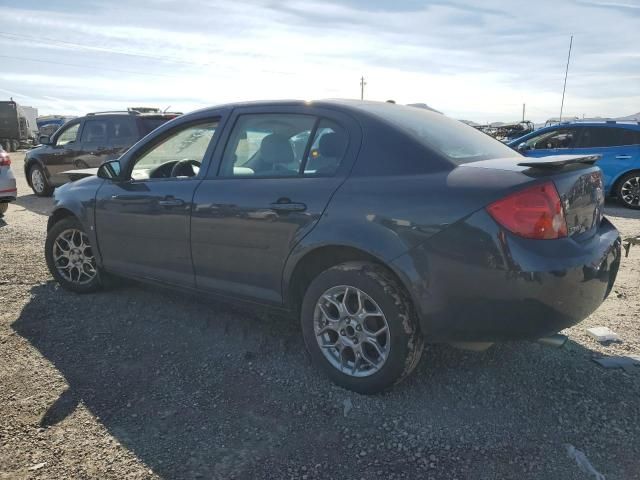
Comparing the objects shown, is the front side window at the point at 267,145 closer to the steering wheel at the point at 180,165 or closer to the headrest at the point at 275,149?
the headrest at the point at 275,149

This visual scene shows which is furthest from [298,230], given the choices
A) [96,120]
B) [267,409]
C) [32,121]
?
[32,121]

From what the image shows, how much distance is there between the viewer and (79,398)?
3039 millimetres

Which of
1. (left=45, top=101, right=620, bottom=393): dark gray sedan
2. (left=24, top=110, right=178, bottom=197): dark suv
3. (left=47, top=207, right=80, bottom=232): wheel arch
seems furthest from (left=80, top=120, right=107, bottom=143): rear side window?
(left=45, top=101, right=620, bottom=393): dark gray sedan

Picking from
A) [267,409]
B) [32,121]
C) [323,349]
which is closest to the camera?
[267,409]

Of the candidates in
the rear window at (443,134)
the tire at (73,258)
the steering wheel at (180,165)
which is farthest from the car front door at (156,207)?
the rear window at (443,134)

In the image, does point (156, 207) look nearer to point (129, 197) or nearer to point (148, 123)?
point (129, 197)

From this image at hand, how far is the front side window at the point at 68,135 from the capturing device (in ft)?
36.4

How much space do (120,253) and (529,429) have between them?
3.20 metres

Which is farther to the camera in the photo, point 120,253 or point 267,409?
point 120,253

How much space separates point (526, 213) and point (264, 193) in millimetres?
1514

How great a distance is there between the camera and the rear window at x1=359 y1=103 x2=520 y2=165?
9.75ft

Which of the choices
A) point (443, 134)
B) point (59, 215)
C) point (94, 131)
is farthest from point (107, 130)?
point (443, 134)

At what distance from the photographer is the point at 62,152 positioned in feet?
36.4

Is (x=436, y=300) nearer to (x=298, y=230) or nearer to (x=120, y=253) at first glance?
(x=298, y=230)
